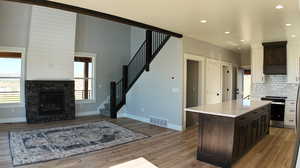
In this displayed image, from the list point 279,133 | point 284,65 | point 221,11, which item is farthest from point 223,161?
point 284,65

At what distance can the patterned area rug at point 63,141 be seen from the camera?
3.73 meters

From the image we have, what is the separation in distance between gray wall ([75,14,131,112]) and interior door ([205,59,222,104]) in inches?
141

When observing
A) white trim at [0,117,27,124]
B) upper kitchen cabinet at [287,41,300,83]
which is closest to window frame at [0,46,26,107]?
white trim at [0,117,27,124]

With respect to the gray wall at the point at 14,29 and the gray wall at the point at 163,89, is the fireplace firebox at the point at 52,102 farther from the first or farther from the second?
the gray wall at the point at 163,89

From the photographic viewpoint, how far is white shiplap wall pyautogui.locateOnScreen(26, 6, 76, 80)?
6086mm

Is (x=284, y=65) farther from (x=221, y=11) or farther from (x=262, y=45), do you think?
(x=221, y=11)

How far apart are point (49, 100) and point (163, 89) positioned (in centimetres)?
387

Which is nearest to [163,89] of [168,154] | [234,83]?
[168,154]

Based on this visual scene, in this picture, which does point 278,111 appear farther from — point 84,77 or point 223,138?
point 84,77

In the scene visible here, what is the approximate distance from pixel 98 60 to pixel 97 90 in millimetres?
1199

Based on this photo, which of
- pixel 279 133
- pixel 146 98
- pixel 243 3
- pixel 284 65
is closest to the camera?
pixel 243 3

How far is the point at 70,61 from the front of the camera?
6949 mm

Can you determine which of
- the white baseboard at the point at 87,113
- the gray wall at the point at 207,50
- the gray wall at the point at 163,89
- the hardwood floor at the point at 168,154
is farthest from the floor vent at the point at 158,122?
the white baseboard at the point at 87,113

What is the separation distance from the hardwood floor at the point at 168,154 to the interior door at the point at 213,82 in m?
1.99
